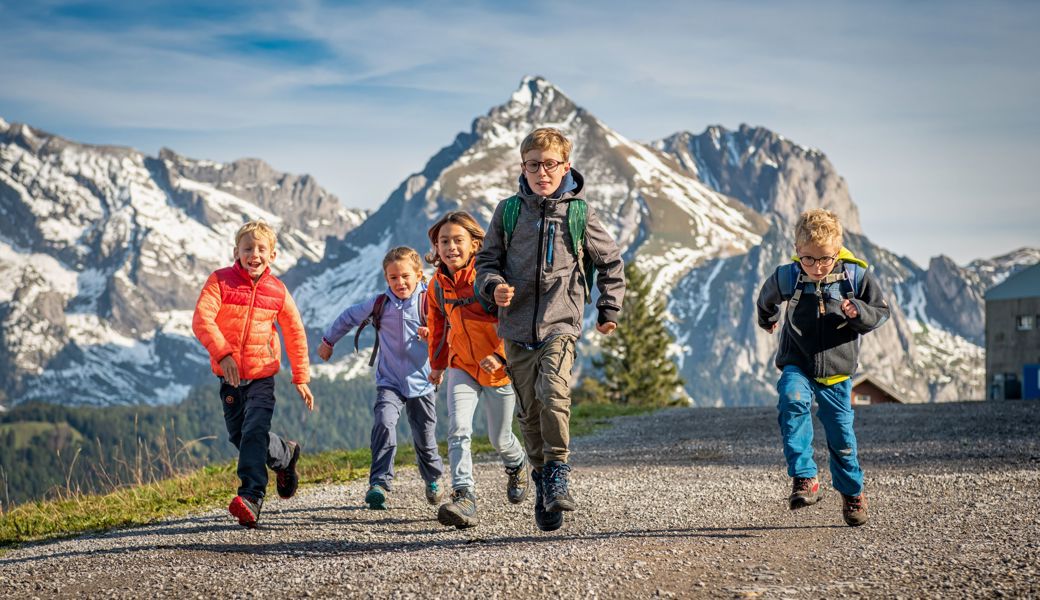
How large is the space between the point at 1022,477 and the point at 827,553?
16.0 feet

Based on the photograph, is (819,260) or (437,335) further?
(437,335)

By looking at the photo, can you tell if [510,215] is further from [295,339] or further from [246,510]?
[246,510]

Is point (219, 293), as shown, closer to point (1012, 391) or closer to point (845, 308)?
point (845, 308)

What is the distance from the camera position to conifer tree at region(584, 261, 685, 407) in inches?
3105

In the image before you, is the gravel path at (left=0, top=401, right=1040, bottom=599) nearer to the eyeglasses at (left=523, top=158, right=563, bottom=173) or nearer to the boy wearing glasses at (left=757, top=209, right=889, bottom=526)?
the boy wearing glasses at (left=757, top=209, right=889, bottom=526)

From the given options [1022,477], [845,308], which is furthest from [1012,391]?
[845,308]

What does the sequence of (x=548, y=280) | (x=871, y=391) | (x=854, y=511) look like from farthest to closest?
1. (x=871, y=391)
2. (x=854, y=511)
3. (x=548, y=280)

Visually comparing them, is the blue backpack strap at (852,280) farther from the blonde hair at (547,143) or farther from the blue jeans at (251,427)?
the blue jeans at (251,427)

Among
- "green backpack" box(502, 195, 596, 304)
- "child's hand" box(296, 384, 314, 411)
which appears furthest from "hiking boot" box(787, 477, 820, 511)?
"child's hand" box(296, 384, 314, 411)

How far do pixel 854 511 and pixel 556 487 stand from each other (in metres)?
2.28

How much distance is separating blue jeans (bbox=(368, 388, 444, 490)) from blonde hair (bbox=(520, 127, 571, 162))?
3415 millimetres

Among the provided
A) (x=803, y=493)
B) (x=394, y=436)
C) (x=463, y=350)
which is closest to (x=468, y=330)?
(x=463, y=350)

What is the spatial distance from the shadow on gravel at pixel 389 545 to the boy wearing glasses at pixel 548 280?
0.29m

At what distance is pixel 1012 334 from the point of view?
2372 inches
